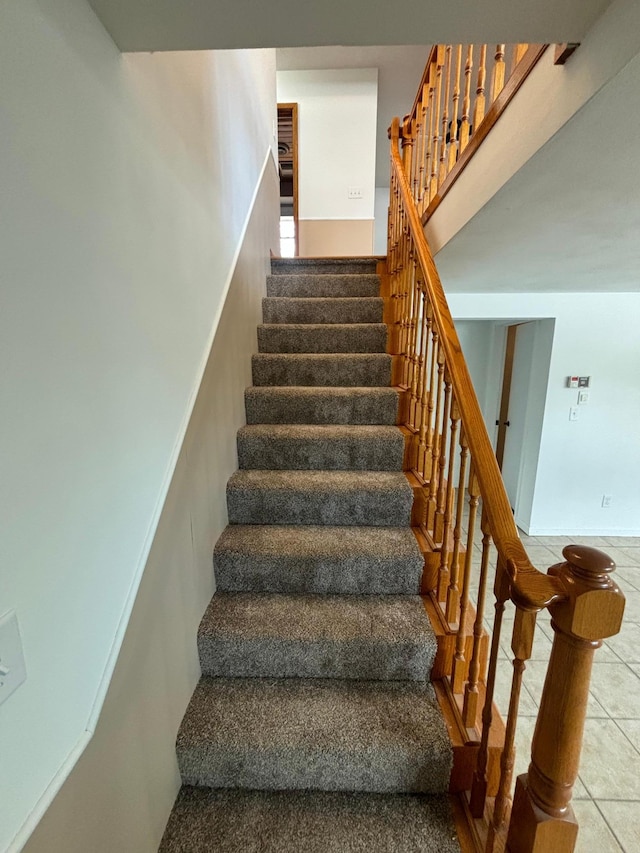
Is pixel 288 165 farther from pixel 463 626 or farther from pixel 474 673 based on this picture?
pixel 474 673

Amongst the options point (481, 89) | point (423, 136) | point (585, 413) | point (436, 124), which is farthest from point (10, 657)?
point (585, 413)

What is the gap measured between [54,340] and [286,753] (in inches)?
46.8

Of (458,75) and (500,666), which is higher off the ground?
(458,75)

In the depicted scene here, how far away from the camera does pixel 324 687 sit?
4.05 ft

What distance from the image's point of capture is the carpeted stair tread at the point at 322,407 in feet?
6.52

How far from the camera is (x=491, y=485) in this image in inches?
36.8

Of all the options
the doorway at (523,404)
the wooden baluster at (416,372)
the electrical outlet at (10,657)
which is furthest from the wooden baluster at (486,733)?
the doorway at (523,404)

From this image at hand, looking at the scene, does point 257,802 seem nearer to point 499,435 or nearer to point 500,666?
point 500,666

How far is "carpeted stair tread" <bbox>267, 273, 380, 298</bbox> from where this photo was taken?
271 centimetres

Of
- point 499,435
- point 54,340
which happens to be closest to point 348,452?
point 54,340

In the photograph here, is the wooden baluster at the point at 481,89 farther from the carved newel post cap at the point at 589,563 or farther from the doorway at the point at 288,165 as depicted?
the doorway at the point at 288,165

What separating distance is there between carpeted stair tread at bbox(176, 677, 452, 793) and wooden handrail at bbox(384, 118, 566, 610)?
636mm

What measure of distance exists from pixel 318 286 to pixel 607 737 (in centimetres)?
291

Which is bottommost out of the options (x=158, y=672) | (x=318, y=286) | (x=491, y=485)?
(x=158, y=672)
